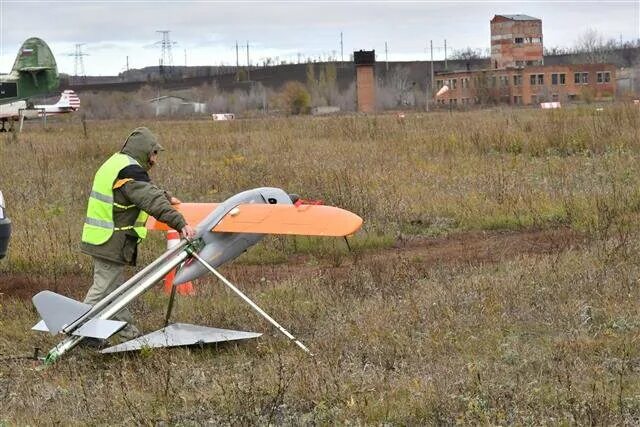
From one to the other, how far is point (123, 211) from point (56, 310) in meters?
0.94

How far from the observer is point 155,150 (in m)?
7.33

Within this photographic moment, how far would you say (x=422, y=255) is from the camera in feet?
35.0

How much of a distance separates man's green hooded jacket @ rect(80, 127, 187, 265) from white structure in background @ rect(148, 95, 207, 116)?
287 feet

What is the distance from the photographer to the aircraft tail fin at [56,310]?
22.3 ft

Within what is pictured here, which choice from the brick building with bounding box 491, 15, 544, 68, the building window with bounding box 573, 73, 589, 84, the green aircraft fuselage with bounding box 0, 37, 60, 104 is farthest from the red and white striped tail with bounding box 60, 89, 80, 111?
the brick building with bounding box 491, 15, 544, 68

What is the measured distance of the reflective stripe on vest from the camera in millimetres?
7102

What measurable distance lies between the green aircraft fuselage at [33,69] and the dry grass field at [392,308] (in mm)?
8963

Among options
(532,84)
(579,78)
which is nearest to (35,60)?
(532,84)

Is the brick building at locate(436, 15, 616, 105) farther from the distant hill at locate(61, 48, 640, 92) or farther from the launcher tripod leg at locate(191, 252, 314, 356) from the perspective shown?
the launcher tripod leg at locate(191, 252, 314, 356)

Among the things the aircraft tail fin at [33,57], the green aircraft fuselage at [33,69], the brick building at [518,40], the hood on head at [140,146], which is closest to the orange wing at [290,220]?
the hood on head at [140,146]

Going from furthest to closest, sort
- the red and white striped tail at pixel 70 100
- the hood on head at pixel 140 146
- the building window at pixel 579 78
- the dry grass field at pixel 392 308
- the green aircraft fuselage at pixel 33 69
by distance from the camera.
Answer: the building window at pixel 579 78
the red and white striped tail at pixel 70 100
the green aircraft fuselage at pixel 33 69
the hood on head at pixel 140 146
the dry grass field at pixel 392 308

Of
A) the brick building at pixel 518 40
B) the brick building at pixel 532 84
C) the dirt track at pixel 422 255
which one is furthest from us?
the brick building at pixel 518 40

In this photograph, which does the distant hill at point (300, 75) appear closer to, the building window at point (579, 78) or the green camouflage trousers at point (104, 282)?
the building window at point (579, 78)

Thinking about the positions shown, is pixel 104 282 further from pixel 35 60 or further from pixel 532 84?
pixel 532 84
